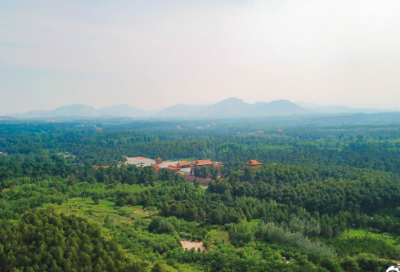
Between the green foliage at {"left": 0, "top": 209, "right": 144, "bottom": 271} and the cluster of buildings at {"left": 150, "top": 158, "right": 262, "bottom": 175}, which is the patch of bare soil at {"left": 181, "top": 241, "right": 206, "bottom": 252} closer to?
the green foliage at {"left": 0, "top": 209, "right": 144, "bottom": 271}

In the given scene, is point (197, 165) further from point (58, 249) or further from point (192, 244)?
point (58, 249)

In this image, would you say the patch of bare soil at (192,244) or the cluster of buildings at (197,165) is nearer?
the patch of bare soil at (192,244)

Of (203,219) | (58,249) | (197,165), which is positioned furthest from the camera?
(197,165)

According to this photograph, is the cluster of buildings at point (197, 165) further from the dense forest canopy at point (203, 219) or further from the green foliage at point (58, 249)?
the green foliage at point (58, 249)

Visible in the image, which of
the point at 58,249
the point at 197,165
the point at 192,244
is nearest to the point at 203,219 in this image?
the point at 192,244

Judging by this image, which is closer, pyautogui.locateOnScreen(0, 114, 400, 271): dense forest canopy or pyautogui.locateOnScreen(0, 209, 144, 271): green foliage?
pyautogui.locateOnScreen(0, 209, 144, 271): green foliage

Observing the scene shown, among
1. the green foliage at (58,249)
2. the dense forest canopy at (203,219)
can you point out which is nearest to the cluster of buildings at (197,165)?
the dense forest canopy at (203,219)

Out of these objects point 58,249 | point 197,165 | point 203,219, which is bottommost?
point 203,219

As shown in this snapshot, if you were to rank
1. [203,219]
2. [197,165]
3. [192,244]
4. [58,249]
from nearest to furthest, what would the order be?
[58,249] < [192,244] < [203,219] < [197,165]

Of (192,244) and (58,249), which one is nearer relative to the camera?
(58,249)

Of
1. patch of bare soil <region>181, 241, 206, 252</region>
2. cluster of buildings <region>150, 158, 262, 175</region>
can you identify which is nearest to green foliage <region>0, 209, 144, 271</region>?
patch of bare soil <region>181, 241, 206, 252</region>

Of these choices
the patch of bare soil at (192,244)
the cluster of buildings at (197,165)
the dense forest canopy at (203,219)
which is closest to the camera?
the dense forest canopy at (203,219)

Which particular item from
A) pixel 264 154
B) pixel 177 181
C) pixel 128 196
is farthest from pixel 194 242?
pixel 264 154
